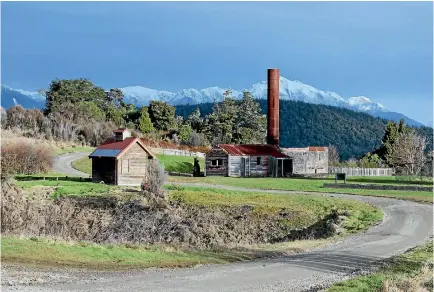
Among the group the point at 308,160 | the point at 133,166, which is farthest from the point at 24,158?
the point at 308,160

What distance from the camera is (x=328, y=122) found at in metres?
179

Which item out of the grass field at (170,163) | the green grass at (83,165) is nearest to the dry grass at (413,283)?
the grass field at (170,163)

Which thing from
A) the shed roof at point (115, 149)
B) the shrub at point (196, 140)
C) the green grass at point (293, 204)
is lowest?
the green grass at point (293, 204)

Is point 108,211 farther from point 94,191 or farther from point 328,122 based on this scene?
point 328,122

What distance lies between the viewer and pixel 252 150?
224 feet

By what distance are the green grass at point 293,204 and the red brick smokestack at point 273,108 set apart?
31211mm

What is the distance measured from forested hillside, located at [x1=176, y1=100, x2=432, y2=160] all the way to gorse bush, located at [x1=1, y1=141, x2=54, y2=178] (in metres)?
111

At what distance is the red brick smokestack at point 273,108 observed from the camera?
74250mm

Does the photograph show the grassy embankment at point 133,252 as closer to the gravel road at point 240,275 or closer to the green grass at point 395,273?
the gravel road at point 240,275

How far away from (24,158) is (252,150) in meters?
26.5

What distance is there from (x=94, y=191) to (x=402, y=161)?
50.0 metres

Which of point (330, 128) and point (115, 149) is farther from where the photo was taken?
point (330, 128)

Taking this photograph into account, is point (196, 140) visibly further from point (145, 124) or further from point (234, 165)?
point (234, 165)

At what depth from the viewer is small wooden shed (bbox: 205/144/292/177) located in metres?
66.3
